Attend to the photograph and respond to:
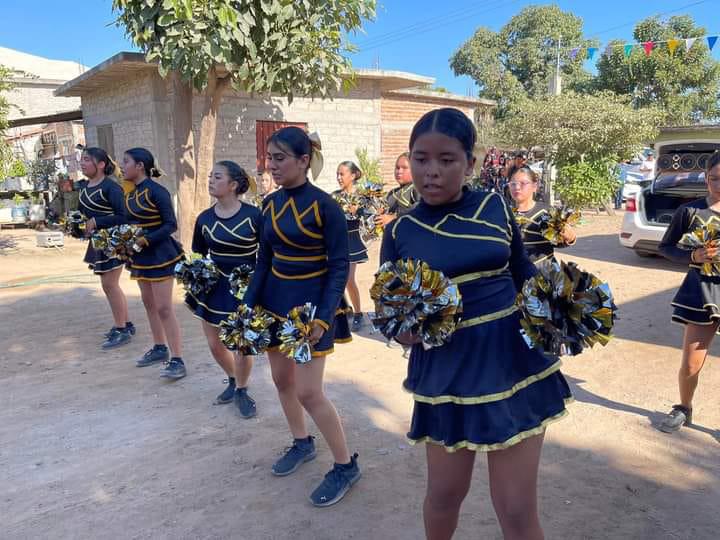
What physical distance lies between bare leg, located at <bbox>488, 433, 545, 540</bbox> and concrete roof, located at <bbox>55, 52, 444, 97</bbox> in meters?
10.8

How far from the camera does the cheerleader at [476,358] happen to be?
1.93m

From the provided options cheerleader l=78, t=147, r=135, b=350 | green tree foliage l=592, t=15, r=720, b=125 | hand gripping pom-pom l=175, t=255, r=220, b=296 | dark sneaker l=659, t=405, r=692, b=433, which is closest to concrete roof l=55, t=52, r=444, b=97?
cheerleader l=78, t=147, r=135, b=350

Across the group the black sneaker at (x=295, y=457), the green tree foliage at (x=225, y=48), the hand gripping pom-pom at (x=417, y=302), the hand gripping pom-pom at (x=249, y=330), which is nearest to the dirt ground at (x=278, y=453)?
the black sneaker at (x=295, y=457)

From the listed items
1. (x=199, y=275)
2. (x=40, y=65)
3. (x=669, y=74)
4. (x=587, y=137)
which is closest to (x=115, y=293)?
(x=199, y=275)

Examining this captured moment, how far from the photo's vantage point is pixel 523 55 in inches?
1462

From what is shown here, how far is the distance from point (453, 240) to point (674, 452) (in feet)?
8.86

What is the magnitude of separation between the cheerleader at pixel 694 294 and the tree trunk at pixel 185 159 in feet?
28.9

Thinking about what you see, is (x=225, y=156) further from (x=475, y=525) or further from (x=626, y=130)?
(x=475, y=525)

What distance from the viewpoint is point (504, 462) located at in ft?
6.39

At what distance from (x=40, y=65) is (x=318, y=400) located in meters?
45.7

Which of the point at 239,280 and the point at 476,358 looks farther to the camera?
the point at 239,280

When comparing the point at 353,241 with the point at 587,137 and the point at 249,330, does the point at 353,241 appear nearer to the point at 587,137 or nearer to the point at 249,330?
the point at 249,330

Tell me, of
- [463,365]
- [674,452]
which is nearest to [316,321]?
[463,365]

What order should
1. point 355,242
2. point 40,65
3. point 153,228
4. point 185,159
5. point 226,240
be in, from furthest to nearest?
point 40,65 < point 185,159 < point 355,242 < point 153,228 < point 226,240
